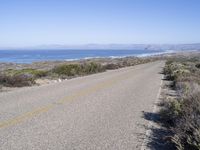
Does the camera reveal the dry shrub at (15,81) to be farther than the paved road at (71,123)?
Yes

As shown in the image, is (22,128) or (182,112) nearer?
(22,128)

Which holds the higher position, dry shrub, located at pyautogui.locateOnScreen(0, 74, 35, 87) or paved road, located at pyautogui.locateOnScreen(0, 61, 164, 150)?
paved road, located at pyautogui.locateOnScreen(0, 61, 164, 150)

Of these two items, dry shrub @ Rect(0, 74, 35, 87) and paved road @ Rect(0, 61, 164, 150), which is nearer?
paved road @ Rect(0, 61, 164, 150)

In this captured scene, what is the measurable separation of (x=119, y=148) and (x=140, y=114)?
13.4 feet

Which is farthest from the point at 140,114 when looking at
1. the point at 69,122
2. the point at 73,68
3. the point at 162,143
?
the point at 73,68

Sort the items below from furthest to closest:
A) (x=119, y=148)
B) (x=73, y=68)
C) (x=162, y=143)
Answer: (x=73, y=68)
(x=162, y=143)
(x=119, y=148)

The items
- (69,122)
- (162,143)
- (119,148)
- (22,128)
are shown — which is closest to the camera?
(119,148)

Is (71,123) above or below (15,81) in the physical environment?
above

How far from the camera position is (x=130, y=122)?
29.8 ft

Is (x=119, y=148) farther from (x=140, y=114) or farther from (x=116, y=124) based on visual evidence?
(x=140, y=114)

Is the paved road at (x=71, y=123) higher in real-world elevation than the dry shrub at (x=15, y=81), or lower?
higher

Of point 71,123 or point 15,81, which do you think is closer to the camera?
point 71,123

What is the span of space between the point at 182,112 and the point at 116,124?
1891 mm

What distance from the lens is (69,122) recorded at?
342 inches
